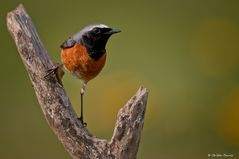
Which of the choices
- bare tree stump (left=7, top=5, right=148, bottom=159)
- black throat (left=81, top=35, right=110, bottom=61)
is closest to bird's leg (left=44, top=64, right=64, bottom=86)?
bare tree stump (left=7, top=5, right=148, bottom=159)

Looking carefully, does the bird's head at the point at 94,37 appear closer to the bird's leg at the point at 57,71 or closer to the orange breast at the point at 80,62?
the orange breast at the point at 80,62

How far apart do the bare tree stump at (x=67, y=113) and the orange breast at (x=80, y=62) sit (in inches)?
15.1

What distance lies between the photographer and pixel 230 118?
1063 cm

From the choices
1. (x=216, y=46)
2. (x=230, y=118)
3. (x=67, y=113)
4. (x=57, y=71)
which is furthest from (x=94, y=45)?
(x=216, y=46)

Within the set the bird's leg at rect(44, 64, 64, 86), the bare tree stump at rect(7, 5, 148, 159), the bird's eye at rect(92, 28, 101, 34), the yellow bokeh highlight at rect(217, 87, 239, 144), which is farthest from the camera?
the yellow bokeh highlight at rect(217, 87, 239, 144)

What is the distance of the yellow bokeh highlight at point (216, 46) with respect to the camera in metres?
11.8

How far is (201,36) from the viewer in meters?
12.8

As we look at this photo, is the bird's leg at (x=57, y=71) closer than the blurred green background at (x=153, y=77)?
Yes

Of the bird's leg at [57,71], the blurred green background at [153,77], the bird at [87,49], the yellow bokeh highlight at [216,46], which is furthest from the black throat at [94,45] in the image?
the yellow bokeh highlight at [216,46]

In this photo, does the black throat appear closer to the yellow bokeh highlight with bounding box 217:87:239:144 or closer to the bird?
the bird

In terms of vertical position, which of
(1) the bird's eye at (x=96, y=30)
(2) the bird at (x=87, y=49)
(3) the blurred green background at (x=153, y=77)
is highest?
(1) the bird's eye at (x=96, y=30)

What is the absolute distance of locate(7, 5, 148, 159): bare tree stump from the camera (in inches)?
253

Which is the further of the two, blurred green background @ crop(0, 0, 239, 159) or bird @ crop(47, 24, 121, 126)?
blurred green background @ crop(0, 0, 239, 159)

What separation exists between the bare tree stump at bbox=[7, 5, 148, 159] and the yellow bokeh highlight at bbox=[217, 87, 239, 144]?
4012mm
